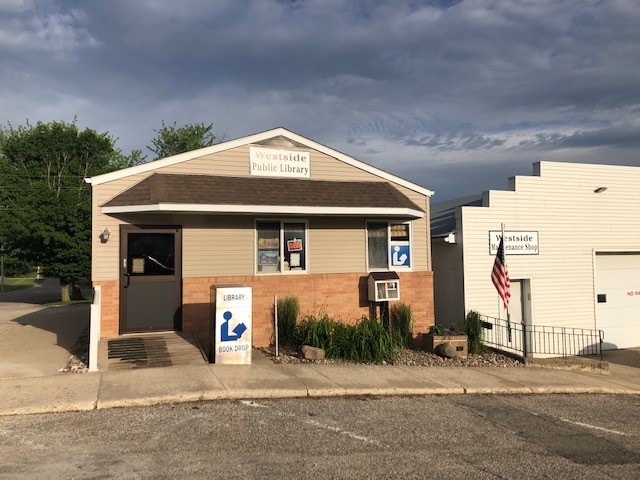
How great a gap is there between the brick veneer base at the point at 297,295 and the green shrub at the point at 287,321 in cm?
31

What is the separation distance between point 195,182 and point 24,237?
19777 mm

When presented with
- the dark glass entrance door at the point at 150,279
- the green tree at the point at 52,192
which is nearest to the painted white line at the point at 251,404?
the dark glass entrance door at the point at 150,279

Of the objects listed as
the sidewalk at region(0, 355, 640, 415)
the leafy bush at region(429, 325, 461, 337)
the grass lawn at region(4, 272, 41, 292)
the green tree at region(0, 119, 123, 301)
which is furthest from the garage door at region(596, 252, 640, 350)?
the grass lawn at region(4, 272, 41, 292)

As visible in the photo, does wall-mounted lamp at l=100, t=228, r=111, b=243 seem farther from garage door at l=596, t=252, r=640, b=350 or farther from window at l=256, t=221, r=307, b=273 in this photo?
garage door at l=596, t=252, r=640, b=350

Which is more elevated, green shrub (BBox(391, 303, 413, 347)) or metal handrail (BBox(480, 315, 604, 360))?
green shrub (BBox(391, 303, 413, 347))

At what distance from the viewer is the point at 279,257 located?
1137cm

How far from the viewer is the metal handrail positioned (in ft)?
44.9

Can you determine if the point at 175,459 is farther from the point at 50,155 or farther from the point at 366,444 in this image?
the point at 50,155

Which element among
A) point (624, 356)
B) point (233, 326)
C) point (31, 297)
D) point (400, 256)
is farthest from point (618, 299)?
point (31, 297)

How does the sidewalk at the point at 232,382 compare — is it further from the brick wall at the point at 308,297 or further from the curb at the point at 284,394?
the brick wall at the point at 308,297

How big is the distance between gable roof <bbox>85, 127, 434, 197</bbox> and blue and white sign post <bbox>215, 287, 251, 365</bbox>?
11.7ft

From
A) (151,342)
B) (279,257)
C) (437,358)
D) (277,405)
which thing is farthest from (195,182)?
(437,358)

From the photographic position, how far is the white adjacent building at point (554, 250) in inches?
544

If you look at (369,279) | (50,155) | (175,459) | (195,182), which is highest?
(50,155)
